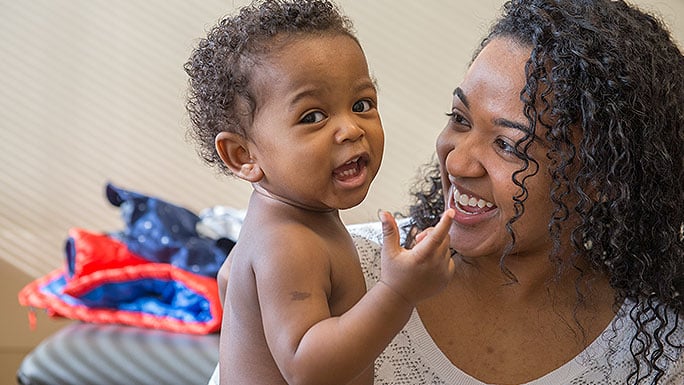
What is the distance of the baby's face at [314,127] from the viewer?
1.17 m

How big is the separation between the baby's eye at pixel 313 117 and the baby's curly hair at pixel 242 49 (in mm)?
70

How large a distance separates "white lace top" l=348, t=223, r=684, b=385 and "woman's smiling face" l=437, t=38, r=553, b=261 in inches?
6.8

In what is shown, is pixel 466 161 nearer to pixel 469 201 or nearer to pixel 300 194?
pixel 469 201

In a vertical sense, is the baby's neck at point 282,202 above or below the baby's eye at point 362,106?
below

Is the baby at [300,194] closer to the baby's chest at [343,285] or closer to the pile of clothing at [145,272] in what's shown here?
the baby's chest at [343,285]

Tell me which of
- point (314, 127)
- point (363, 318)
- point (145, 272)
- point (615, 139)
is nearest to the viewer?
point (363, 318)

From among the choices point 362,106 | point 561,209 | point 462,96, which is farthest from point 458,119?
point 362,106

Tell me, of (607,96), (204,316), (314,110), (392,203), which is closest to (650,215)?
(607,96)

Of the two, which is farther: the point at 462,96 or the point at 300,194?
the point at 462,96

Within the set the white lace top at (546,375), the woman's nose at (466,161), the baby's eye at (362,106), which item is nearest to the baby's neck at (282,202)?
the baby's eye at (362,106)

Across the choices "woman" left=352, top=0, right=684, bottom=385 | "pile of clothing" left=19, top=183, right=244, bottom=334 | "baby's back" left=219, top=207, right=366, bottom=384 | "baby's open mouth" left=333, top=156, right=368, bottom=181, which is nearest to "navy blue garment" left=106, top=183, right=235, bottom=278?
"pile of clothing" left=19, top=183, right=244, bottom=334

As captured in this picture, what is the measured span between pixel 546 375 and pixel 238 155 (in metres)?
0.63

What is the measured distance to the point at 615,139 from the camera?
1.45 metres

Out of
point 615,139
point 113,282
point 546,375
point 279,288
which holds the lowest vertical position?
point 113,282
